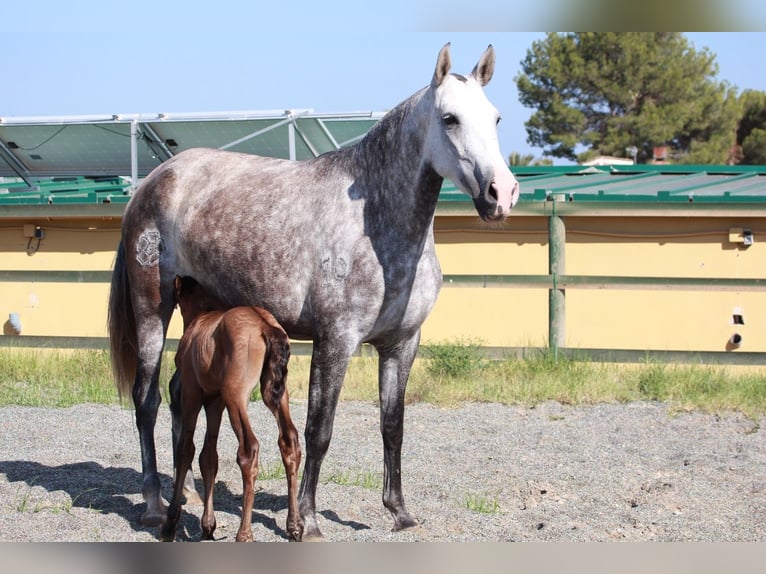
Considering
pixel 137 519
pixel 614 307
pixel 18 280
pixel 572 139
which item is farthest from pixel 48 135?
pixel 572 139

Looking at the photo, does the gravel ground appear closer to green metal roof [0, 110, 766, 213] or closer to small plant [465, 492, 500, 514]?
small plant [465, 492, 500, 514]

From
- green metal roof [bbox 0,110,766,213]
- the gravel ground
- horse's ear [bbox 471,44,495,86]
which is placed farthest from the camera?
green metal roof [bbox 0,110,766,213]

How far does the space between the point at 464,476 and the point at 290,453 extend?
2.07m

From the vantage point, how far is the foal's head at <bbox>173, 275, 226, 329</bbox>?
199 inches

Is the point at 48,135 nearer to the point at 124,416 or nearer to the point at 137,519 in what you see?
the point at 124,416

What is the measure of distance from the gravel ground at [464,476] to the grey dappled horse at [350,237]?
1.35ft

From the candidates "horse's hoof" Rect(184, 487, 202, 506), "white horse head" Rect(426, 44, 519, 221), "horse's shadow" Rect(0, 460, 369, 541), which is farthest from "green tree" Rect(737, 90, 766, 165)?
"white horse head" Rect(426, 44, 519, 221)

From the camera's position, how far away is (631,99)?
42094 millimetres

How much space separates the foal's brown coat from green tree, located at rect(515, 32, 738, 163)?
38.3 metres

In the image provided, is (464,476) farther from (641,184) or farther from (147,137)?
(147,137)

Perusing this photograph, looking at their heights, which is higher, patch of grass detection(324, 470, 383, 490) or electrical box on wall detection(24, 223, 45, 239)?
electrical box on wall detection(24, 223, 45, 239)

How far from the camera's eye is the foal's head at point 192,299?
16.6ft

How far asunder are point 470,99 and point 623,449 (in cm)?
361

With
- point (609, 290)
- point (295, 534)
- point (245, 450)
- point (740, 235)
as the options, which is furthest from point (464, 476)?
point (740, 235)
